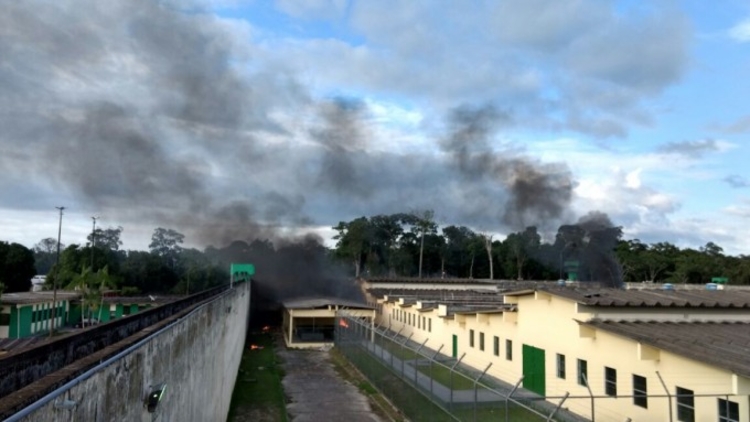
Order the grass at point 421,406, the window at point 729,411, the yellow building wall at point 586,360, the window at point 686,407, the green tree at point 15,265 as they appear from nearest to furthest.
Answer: the window at point 729,411
the yellow building wall at point 586,360
the window at point 686,407
the grass at point 421,406
the green tree at point 15,265

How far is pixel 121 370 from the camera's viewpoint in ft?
15.8

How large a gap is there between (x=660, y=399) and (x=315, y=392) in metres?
13.2

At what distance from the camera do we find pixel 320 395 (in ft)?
74.7

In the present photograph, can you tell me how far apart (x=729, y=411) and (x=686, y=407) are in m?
1.34

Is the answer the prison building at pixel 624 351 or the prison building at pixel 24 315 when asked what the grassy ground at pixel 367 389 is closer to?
the prison building at pixel 624 351

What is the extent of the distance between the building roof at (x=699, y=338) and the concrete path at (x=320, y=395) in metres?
8.43

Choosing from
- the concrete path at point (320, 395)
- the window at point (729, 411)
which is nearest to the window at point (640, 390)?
the window at point (729, 411)

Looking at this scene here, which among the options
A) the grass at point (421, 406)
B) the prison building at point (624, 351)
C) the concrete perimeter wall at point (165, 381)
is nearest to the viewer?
the concrete perimeter wall at point (165, 381)

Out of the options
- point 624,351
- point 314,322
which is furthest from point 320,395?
point 314,322

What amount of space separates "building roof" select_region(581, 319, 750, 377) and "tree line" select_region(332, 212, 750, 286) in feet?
215

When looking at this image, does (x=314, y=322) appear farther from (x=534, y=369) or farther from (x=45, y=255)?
(x=45, y=255)

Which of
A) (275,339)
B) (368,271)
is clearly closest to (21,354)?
(275,339)

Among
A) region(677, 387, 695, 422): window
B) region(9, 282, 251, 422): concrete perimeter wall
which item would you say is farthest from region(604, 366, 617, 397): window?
region(9, 282, 251, 422): concrete perimeter wall

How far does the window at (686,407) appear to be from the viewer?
14.3 m
